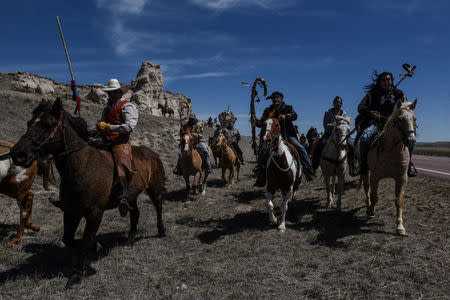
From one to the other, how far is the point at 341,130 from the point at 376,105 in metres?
1.11

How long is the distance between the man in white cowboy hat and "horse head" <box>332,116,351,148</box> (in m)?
5.82

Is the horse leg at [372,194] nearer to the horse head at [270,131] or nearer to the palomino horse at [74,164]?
the horse head at [270,131]

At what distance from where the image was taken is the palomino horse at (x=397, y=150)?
18.2ft

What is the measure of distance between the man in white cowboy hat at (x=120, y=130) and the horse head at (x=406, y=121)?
17.6 ft

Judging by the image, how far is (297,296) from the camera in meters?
3.95

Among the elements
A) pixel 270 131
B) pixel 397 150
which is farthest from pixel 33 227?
pixel 397 150

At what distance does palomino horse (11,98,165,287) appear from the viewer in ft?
12.4

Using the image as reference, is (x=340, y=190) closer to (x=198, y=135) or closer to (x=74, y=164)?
(x=198, y=135)

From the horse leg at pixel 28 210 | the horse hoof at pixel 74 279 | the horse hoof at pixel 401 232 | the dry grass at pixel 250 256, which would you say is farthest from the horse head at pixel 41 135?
the horse hoof at pixel 401 232

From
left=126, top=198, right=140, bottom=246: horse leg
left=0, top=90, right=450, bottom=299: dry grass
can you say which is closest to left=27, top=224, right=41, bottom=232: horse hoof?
left=0, top=90, right=450, bottom=299: dry grass

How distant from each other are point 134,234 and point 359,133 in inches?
267

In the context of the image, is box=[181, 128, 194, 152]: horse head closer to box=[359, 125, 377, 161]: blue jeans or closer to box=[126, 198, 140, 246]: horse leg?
box=[126, 198, 140, 246]: horse leg

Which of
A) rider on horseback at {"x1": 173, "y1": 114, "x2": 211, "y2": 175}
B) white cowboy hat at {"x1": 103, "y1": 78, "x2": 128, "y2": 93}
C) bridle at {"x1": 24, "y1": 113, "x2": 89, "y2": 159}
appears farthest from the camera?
rider on horseback at {"x1": 173, "y1": 114, "x2": 211, "y2": 175}

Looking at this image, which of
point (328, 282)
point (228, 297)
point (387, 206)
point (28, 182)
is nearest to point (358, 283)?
point (328, 282)
